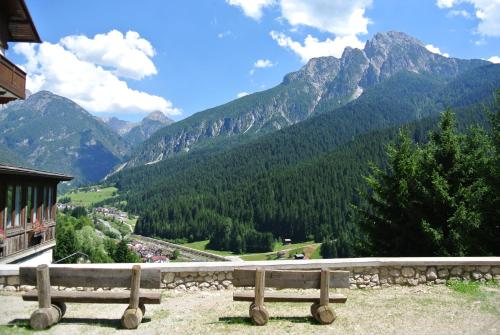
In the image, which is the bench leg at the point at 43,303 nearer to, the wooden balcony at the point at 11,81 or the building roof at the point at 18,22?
the wooden balcony at the point at 11,81

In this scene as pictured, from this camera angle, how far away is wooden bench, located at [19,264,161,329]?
865 cm

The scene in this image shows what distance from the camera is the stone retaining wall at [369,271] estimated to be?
12219 millimetres

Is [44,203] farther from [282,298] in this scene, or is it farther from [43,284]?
[282,298]

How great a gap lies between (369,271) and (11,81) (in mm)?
15168

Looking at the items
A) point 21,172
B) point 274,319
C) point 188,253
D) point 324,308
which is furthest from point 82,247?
point 188,253

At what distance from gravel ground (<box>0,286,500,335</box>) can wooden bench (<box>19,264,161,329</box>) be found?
0.86ft

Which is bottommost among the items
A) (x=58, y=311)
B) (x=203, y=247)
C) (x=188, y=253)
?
(x=188, y=253)

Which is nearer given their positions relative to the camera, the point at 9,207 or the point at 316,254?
the point at 9,207

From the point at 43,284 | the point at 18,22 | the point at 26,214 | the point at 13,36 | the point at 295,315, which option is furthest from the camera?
the point at 13,36

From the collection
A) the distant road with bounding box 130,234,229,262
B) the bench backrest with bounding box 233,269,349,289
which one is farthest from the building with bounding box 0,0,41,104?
the distant road with bounding box 130,234,229,262

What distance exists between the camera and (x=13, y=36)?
20.2 meters

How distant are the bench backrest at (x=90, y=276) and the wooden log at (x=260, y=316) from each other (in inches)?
82.1

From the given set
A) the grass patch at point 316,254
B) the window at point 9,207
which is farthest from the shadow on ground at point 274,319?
the grass patch at point 316,254

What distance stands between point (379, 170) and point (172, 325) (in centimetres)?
1385
